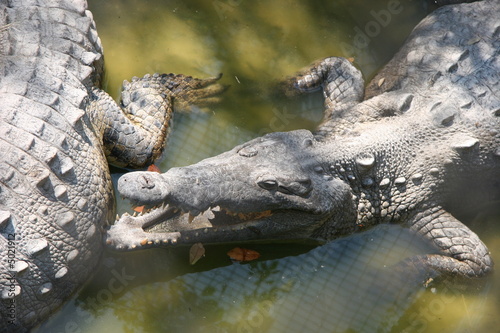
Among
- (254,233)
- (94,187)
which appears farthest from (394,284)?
(94,187)

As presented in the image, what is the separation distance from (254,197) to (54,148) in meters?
1.29

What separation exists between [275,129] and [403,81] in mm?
1075

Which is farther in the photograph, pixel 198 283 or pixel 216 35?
pixel 216 35

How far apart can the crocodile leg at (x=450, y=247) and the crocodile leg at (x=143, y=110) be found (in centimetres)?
194

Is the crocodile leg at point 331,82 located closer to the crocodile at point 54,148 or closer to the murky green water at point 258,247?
the murky green water at point 258,247

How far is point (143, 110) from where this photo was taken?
4625 millimetres

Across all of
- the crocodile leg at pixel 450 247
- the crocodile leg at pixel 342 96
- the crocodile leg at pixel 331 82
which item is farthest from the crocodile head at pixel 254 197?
the crocodile leg at pixel 331 82

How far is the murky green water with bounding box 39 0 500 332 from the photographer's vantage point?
400 cm

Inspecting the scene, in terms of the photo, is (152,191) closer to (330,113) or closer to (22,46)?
(22,46)

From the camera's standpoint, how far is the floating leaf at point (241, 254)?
4.23 metres

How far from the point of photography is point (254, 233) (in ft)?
13.5

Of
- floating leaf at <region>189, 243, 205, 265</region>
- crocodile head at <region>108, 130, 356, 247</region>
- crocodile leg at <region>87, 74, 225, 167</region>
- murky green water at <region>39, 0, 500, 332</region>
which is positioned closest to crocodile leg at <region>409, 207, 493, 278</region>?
murky green water at <region>39, 0, 500, 332</region>

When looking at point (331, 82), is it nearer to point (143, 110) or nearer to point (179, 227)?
point (143, 110)

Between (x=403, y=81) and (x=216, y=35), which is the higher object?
(x=403, y=81)
